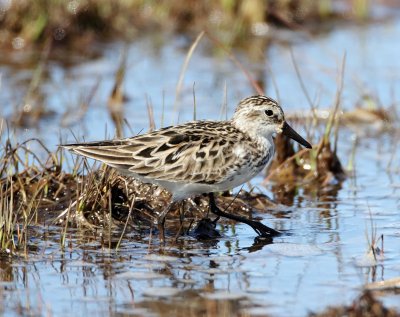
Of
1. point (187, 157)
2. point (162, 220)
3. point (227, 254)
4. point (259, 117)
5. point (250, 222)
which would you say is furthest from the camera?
point (259, 117)

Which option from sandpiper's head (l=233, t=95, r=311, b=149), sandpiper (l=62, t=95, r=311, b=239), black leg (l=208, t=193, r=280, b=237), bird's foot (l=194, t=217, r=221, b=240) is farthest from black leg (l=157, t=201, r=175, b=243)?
sandpiper's head (l=233, t=95, r=311, b=149)

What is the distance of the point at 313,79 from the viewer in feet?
47.3

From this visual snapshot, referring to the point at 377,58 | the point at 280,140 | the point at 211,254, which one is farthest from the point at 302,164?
A: the point at 377,58

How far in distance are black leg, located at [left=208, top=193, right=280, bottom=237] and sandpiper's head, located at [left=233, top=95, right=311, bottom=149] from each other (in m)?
0.70

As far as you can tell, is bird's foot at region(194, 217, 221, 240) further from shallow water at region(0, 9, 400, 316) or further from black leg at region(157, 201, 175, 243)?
black leg at region(157, 201, 175, 243)

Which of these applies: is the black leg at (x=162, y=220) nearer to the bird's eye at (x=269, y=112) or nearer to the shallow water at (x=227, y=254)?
the shallow water at (x=227, y=254)

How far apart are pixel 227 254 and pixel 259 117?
4.47 ft

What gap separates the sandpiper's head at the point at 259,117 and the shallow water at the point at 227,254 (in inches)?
37.0

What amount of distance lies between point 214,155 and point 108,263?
4.32ft

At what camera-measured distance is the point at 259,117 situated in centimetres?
887

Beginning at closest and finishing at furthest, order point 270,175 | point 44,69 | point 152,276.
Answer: point 152,276 < point 270,175 < point 44,69

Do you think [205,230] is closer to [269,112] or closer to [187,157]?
[187,157]

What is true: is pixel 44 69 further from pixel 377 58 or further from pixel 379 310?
pixel 379 310

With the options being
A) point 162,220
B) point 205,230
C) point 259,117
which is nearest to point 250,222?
point 205,230
